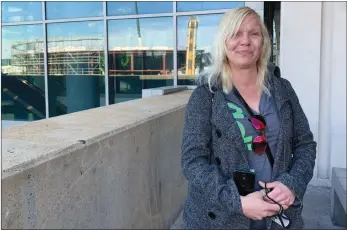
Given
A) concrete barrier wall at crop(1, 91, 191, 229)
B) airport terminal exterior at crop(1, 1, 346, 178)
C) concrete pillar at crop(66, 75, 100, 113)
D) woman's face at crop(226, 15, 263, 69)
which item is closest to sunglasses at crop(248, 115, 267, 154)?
woman's face at crop(226, 15, 263, 69)

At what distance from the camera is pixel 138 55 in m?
8.91

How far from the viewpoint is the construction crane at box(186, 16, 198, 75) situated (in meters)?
8.19

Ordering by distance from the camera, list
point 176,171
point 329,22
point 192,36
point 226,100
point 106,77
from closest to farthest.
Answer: point 226,100, point 176,171, point 329,22, point 192,36, point 106,77

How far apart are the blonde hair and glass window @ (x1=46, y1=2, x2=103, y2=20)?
7.86 meters

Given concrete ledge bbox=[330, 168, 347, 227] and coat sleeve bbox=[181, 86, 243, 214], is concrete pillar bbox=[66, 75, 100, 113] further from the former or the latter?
coat sleeve bbox=[181, 86, 243, 214]

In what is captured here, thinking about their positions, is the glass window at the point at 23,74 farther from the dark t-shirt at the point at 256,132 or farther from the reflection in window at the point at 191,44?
the dark t-shirt at the point at 256,132

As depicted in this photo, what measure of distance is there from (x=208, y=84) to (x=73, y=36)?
28.0 ft

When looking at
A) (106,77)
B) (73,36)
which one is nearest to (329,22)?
(106,77)

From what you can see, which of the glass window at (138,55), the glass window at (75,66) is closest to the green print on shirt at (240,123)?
the glass window at (138,55)

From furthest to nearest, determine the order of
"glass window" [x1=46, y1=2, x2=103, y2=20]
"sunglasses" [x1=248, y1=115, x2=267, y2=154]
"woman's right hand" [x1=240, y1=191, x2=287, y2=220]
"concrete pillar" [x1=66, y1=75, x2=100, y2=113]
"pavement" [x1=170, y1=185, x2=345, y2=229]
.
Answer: "concrete pillar" [x1=66, y1=75, x2=100, y2=113] < "glass window" [x1=46, y1=2, x2=103, y2=20] < "pavement" [x1=170, y1=185, x2=345, y2=229] < "sunglasses" [x1=248, y1=115, x2=267, y2=154] < "woman's right hand" [x1=240, y1=191, x2=287, y2=220]

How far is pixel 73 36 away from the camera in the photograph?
9555mm

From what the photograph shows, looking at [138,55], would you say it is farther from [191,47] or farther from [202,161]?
[202,161]

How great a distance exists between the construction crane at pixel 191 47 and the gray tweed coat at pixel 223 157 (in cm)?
671

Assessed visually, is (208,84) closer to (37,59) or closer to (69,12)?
(69,12)
